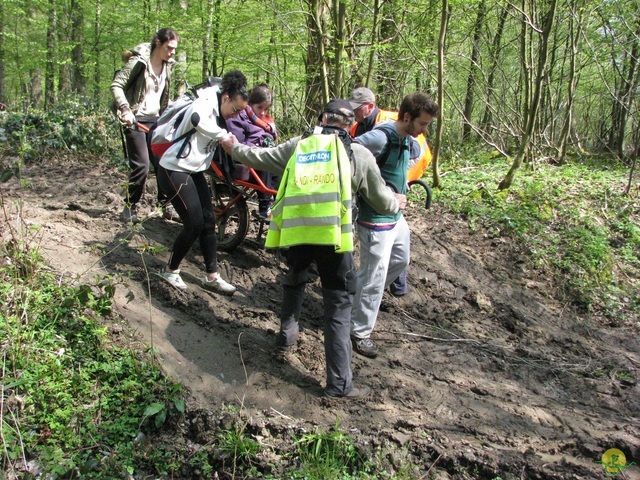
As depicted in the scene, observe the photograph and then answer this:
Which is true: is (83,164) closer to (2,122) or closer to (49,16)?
(2,122)

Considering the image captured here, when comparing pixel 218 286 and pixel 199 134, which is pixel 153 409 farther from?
pixel 199 134

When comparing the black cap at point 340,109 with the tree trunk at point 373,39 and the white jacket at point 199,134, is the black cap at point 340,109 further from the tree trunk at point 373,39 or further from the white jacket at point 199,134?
the tree trunk at point 373,39

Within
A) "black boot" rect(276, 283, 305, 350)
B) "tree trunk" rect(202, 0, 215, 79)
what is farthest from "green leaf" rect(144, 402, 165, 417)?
"tree trunk" rect(202, 0, 215, 79)

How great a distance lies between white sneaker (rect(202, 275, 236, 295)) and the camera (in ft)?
15.9

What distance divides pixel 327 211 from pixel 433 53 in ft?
27.4

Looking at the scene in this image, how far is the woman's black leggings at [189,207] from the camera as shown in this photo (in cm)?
429

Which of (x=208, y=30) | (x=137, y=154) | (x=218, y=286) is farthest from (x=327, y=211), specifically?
(x=208, y=30)

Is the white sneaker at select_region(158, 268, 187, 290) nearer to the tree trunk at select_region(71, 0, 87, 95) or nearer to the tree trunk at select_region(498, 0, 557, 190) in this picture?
the tree trunk at select_region(498, 0, 557, 190)

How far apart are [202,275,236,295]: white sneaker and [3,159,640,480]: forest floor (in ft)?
0.23

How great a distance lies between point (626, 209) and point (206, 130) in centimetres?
777

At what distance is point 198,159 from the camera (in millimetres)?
4316

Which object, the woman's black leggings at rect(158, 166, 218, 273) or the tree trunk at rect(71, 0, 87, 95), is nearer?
the woman's black leggings at rect(158, 166, 218, 273)

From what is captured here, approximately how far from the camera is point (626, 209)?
8.46 meters

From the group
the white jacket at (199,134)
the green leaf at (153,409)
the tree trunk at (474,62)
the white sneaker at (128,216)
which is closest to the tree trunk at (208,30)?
the tree trunk at (474,62)
